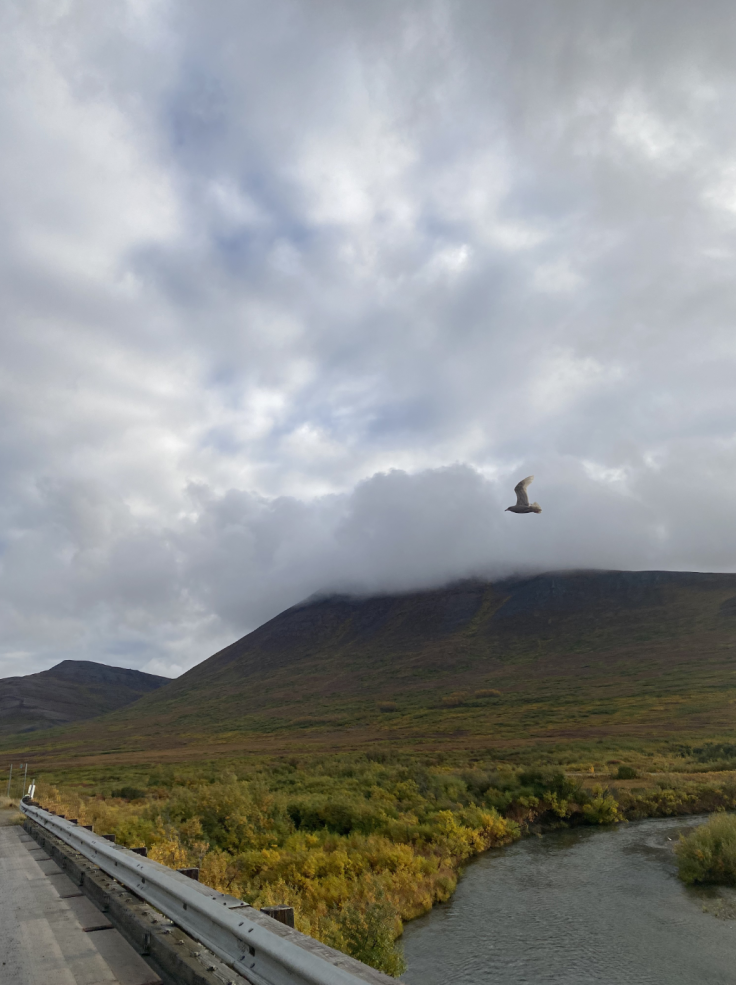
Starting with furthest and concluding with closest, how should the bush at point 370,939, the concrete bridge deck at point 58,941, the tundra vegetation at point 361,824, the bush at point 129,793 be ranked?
the bush at point 129,793, the tundra vegetation at point 361,824, the bush at point 370,939, the concrete bridge deck at point 58,941

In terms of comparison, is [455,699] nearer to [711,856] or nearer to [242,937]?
[711,856]

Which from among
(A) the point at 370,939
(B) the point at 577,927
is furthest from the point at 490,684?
(A) the point at 370,939

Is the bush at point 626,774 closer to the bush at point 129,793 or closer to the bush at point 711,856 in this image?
the bush at point 711,856

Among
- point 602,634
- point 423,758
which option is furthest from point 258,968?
point 602,634

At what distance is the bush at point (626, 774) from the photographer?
113 ft

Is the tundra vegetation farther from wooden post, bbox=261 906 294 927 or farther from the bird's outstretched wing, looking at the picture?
the bird's outstretched wing

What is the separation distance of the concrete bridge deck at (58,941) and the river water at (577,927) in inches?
305

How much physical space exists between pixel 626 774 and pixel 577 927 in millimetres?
21645

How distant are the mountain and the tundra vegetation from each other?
23203mm

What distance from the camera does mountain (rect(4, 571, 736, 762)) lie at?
70.3 m

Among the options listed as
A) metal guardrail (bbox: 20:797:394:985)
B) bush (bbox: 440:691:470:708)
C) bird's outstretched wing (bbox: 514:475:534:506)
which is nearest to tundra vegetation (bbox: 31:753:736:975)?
metal guardrail (bbox: 20:797:394:985)

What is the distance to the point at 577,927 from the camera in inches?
607

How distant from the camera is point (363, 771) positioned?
37156 mm

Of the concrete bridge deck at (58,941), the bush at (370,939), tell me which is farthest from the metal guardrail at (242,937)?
the bush at (370,939)
